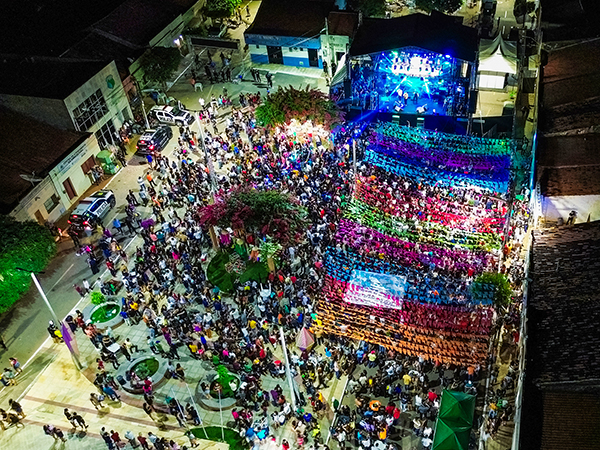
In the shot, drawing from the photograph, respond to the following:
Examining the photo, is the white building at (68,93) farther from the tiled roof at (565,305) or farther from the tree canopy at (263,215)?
the tiled roof at (565,305)

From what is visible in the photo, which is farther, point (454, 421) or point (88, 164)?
point (88, 164)

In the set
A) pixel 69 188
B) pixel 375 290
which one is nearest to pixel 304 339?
pixel 375 290

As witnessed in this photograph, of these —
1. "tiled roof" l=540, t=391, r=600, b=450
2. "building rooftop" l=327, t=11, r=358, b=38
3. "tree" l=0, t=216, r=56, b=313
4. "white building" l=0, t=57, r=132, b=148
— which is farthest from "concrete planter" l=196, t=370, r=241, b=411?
"building rooftop" l=327, t=11, r=358, b=38

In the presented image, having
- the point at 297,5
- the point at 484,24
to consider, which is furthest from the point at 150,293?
the point at 484,24

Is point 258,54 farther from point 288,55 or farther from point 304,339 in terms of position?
point 304,339

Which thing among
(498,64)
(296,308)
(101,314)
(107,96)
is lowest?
(101,314)

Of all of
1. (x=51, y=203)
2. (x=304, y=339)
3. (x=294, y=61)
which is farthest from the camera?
(x=294, y=61)
